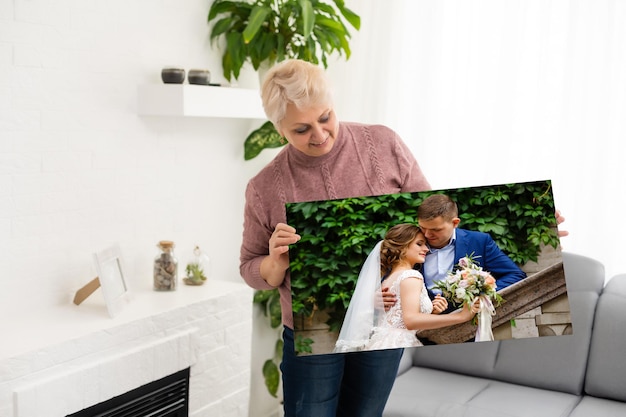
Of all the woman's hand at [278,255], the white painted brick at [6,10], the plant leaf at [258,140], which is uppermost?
the white painted brick at [6,10]

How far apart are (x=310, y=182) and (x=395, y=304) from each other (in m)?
0.40

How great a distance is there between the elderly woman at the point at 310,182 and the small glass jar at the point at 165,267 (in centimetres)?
82

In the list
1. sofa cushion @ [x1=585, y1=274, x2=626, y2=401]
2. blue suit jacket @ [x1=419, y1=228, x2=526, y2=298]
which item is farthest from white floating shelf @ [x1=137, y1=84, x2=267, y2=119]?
sofa cushion @ [x1=585, y1=274, x2=626, y2=401]

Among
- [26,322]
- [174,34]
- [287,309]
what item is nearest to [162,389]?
[26,322]

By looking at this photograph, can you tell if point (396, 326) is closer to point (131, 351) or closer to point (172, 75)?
point (131, 351)

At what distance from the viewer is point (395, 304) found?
6.03 feet

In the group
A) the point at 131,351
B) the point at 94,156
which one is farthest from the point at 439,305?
the point at 94,156

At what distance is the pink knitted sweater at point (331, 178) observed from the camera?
75.9 inches

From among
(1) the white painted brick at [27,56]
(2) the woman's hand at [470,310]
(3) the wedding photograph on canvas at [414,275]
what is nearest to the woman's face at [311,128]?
(3) the wedding photograph on canvas at [414,275]

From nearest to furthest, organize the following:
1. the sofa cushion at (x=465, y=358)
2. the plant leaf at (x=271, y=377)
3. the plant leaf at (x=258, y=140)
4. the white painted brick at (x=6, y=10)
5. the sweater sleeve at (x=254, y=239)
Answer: the sweater sleeve at (x=254, y=239) < the white painted brick at (x=6, y=10) < the sofa cushion at (x=465, y=358) < the plant leaf at (x=258, y=140) < the plant leaf at (x=271, y=377)

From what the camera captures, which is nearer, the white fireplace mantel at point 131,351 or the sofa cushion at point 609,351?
the white fireplace mantel at point 131,351

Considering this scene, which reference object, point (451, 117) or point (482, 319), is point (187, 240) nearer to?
point (451, 117)

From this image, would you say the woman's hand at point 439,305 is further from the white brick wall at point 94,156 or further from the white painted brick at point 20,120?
the white painted brick at point 20,120

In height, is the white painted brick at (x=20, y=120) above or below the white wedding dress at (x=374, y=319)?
above
